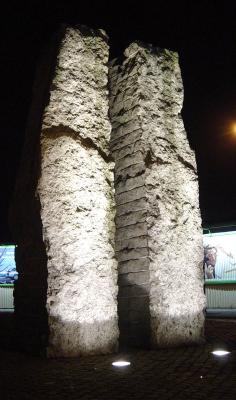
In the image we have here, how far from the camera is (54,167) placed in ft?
15.5

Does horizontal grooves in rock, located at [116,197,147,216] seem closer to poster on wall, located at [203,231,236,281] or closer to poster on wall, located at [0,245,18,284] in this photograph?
poster on wall, located at [203,231,236,281]

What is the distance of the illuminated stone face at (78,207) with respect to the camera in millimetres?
4512

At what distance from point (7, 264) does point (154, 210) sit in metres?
9.17

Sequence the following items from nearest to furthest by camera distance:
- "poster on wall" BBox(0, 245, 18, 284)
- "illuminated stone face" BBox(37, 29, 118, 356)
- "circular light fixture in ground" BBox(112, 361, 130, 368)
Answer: "circular light fixture in ground" BBox(112, 361, 130, 368) → "illuminated stone face" BBox(37, 29, 118, 356) → "poster on wall" BBox(0, 245, 18, 284)

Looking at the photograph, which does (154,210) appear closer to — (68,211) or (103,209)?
(103,209)

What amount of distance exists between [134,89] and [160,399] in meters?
3.86

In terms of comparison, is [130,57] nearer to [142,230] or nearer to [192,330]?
[142,230]

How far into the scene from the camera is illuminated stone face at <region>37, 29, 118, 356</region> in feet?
14.8

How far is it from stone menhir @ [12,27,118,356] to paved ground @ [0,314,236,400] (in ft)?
1.22

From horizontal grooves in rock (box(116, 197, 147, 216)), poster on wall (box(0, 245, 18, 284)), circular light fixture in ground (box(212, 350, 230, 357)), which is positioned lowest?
circular light fixture in ground (box(212, 350, 230, 357))

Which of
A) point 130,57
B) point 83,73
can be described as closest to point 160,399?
point 83,73

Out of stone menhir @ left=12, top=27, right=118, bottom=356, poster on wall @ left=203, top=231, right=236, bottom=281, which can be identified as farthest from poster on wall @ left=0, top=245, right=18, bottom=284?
stone menhir @ left=12, top=27, right=118, bottom=356

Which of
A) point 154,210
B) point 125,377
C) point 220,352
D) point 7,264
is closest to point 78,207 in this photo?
point 154,210

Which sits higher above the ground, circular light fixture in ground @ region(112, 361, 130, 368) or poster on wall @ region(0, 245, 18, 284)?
poster on wall @ region(0, 245, 18, 284)
